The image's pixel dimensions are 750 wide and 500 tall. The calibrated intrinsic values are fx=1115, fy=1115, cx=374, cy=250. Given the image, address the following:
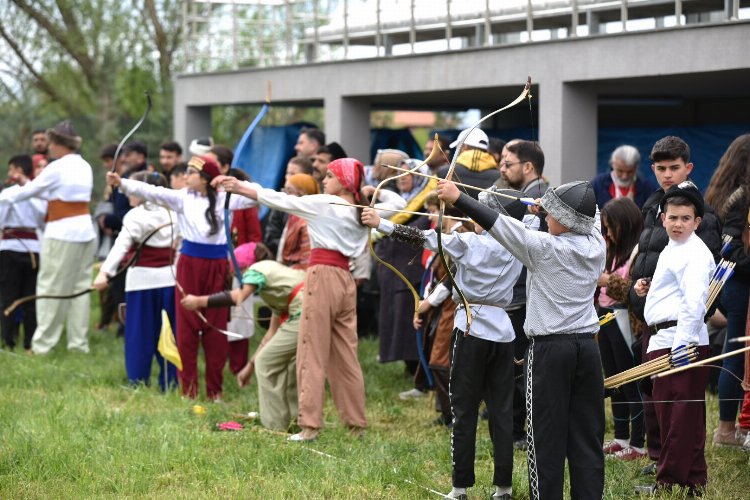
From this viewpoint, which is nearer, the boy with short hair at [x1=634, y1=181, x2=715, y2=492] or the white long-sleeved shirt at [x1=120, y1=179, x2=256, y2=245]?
the boy with short hair at [x1=634, y1=181, x2=715, y2=492]

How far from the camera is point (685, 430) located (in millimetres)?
5355

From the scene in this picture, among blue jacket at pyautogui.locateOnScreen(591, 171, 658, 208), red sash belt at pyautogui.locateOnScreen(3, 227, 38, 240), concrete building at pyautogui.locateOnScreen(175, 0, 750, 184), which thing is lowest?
red sash belt at pyautogui.locateOnScreen(3, 227, 38, 240)

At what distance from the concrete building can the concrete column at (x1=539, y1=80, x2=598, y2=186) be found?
11 mm

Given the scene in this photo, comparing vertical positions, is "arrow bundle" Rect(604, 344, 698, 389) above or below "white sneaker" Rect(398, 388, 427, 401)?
above

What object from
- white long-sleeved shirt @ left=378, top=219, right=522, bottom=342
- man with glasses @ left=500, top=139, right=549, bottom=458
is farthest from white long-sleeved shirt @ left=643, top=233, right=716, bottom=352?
man with glasses @ left=500, top=139, right=549, bottom=458

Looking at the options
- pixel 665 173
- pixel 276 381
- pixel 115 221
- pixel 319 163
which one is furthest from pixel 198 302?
pixel 115 221

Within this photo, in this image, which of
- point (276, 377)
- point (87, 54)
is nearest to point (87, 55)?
point (87, 54)

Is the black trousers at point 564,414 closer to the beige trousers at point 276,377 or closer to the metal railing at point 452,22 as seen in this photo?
the beige trousers at point 276,377

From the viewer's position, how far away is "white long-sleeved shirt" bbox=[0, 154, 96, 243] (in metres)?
9.38

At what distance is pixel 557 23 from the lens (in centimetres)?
1098

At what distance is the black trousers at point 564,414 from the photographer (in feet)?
15.8

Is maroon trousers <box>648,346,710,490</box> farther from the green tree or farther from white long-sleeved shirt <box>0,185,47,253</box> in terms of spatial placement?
the green tree

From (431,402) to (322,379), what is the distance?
144 cm

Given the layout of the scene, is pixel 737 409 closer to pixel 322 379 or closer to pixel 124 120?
pixel 322 379
